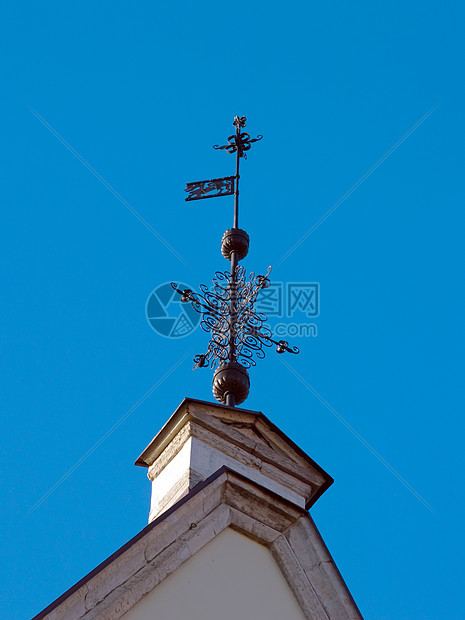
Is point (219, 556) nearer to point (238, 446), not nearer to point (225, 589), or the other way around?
point (225, 589)

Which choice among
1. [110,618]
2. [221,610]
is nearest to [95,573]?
[110,618]

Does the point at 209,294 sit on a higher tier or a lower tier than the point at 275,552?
higher

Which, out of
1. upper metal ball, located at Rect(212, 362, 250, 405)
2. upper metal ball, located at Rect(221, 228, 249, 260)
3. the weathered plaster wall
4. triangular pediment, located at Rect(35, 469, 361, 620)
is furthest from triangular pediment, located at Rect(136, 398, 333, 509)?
upper metal ball, located at Rect(221, 228, 249, 260)

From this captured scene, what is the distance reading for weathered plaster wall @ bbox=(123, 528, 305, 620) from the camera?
6.14m

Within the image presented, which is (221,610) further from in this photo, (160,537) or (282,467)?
(282,467)

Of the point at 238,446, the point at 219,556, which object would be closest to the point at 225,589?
the point at 219,556

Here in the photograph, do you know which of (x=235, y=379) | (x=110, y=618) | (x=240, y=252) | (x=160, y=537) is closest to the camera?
(x=110, y=618)

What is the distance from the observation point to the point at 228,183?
10.5 meters

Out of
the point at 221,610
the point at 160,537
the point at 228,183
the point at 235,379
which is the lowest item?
the point at 221,610

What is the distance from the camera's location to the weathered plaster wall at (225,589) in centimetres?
614

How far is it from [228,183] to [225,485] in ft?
14.1

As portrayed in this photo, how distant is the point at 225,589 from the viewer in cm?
635

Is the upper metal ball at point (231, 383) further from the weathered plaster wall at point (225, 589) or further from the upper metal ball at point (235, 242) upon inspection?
the weathered plaster wall at point (225, 589)

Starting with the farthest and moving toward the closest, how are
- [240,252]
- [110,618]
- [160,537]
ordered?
1. [240,252]
2. [160,537]
3. [110,618]
